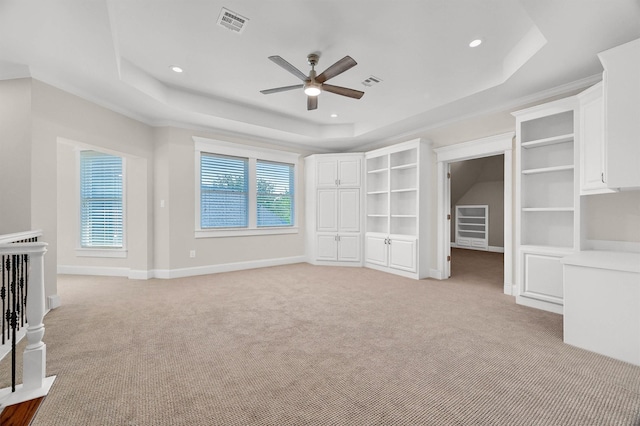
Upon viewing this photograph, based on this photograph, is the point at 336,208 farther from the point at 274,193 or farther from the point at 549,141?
the point at 549,141

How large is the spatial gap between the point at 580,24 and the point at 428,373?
118 inches

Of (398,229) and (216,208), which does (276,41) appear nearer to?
(216,208)

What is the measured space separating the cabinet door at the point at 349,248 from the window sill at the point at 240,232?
3.51 feet

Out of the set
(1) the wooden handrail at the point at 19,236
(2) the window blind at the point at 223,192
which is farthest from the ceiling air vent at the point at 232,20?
(2) the window blind at the point at 223,192

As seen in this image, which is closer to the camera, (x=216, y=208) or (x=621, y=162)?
(x=621, y=162)

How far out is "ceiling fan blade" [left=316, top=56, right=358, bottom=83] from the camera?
9.02ft

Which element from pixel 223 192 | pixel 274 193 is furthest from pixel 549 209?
pixel 223 192

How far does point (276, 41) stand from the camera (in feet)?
9.81

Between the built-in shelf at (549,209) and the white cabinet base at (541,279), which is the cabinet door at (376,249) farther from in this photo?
the built-in shelf at (549,209)

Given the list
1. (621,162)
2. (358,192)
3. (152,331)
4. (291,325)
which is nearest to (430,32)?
(621,162)

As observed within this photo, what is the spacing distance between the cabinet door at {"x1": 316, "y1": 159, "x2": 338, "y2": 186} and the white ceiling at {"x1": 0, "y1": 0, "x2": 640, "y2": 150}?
1703mm

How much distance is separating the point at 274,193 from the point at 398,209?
2643 mm

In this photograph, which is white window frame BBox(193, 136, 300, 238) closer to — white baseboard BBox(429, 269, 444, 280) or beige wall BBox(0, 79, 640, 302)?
beige wall BBox(0, 79, 640, 302)

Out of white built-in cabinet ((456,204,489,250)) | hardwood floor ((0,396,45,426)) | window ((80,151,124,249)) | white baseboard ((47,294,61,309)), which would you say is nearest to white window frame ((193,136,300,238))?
window ((80,151,124,249))
